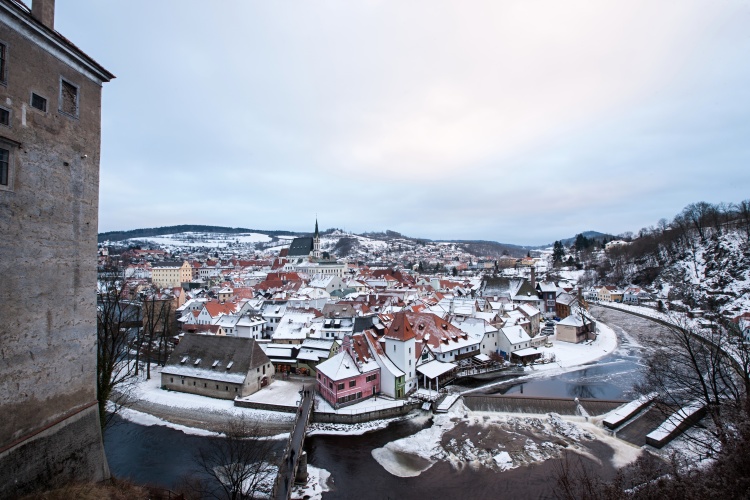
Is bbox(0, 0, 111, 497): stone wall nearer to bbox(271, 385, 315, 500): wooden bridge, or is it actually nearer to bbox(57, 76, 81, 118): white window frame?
bbox(57, 76, 81, 118): white window frame

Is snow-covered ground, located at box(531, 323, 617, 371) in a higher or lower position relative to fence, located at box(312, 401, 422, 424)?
lower

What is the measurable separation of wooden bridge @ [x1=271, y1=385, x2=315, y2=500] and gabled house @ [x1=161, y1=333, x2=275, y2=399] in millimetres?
4678

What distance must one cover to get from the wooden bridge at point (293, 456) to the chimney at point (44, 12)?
16.1 m

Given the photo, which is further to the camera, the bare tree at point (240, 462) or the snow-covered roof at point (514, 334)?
the snow-covered roof at point (514, 334)

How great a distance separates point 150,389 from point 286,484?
56.4 feet

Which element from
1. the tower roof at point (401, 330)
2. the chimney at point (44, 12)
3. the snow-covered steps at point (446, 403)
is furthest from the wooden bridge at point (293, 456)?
the chimney at point (44, 12)

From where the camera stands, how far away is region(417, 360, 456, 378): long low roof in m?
25.4

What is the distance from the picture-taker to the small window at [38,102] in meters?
8.13

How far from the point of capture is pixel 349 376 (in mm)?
22609

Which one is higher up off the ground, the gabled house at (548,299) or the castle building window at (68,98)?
the castle building window at (68,98)

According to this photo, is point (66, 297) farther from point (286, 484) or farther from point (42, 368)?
point (286, 484)

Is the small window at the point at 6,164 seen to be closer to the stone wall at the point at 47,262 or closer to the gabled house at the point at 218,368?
the stone wall at the point at 47,262

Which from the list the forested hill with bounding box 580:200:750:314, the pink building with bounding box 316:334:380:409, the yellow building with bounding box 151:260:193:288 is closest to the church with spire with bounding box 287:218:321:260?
the yellow building with bounding box 151:260:193:288

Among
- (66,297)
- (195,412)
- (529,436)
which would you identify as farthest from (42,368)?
(529,436)
